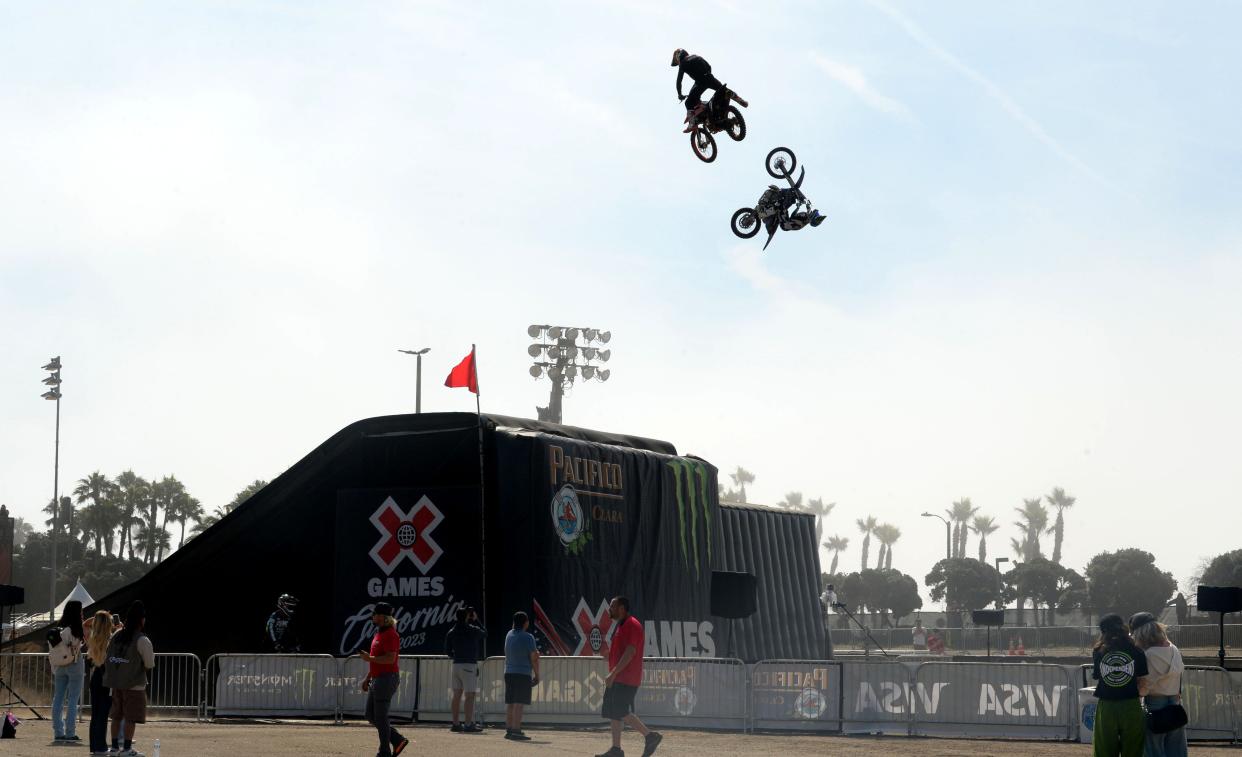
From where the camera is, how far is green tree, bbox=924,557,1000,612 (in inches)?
3629

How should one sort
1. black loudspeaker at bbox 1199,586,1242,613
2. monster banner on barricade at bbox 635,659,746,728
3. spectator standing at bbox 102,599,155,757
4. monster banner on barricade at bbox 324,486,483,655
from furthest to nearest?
monster banner on barricade at bbox 324,486,483,655
black loudspeaker at bbox 1199,586,1242,613
monster banner on barricade at bbox 635,659,746,728
spectator standing at bbox 102,599,155,757

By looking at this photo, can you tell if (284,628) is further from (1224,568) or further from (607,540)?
(1224,568)

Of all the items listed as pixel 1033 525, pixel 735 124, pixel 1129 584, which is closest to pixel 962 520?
pixel 1033 525

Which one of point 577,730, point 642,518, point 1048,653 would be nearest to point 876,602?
point 1048,653

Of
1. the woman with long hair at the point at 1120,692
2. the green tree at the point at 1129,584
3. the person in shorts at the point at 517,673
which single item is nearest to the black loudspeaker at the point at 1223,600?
the person in shorts at the point at 517,673

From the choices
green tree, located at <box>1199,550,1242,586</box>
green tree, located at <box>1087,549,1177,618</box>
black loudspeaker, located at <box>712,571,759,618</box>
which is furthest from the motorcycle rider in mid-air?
green tree, located at <box>1199,550,1242,586</box>

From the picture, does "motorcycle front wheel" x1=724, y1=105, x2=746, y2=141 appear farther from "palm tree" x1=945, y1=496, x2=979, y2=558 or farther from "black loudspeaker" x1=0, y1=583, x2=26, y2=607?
"palm tree" x1=945, y1=496, x2=979, y2=558

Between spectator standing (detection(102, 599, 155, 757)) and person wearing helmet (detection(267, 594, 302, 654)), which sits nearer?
spectator standing (detection(102, 599, 155, 757))

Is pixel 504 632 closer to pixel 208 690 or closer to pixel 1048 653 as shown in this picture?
pixel 208 690

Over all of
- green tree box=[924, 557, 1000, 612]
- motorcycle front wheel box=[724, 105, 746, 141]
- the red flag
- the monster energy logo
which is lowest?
green tree box=[924, 557, 1000, 612]

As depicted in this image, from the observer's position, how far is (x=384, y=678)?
1370cm

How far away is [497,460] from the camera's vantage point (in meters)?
23.0

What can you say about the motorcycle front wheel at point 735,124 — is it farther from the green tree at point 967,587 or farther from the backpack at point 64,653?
the green tree at point 967,587

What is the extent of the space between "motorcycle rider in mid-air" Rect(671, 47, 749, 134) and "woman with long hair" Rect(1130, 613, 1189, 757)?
26.5ft
